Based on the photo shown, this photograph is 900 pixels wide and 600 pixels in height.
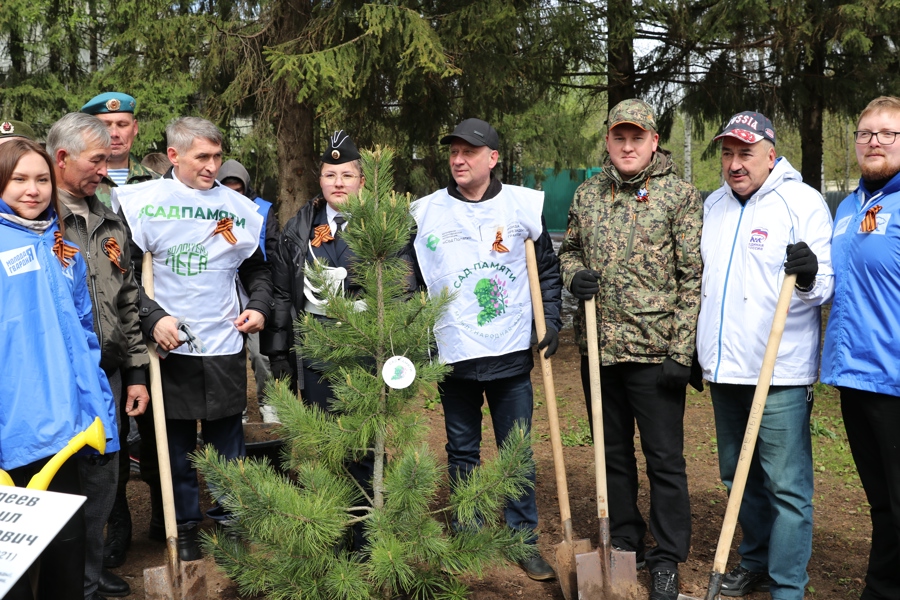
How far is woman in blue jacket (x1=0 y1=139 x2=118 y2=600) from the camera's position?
2.88 metres

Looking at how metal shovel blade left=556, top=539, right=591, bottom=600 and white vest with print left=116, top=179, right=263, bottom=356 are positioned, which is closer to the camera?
metal shovel blade left=556, top=539, right=591, bottom=600

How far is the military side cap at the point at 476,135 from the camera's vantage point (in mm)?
3928

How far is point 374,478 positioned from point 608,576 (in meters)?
1.13

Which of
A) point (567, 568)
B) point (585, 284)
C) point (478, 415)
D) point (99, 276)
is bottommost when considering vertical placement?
point (567, 568)

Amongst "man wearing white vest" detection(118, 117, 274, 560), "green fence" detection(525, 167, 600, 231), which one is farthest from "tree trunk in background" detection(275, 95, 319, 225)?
"green fence" detection(525, 167, 600, 231)

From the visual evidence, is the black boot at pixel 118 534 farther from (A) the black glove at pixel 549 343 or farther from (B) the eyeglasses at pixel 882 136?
(B) the eyeglasses at pixel 882 136

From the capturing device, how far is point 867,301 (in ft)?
10.9

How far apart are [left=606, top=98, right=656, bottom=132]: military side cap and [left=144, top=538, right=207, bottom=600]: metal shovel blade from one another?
273cm

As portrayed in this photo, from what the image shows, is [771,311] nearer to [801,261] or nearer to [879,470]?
[801,261]

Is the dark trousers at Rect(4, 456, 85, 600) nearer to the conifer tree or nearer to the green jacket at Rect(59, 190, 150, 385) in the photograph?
the conifer tree

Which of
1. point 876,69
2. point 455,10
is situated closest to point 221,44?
point 455,10

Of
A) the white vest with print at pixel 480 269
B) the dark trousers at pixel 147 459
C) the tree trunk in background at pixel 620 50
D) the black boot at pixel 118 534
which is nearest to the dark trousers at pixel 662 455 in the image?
the white vest with print at pixel 480 269

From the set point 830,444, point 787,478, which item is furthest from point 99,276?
point 830,444

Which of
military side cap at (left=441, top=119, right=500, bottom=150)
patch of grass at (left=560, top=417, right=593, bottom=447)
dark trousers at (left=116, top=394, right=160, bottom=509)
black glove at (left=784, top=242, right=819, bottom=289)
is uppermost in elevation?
military side cap at (left=441, top=119, right=500, bottom=150)
